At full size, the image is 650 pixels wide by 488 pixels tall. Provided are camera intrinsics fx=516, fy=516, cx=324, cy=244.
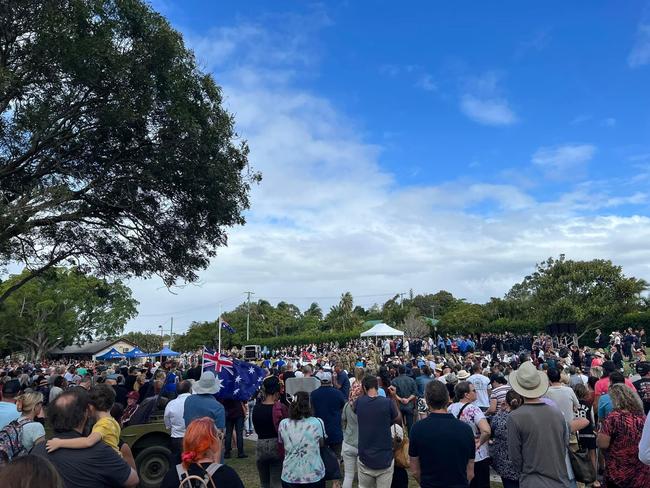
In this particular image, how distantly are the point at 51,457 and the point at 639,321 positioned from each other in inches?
1527

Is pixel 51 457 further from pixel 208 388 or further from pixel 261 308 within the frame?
pixel 261 308

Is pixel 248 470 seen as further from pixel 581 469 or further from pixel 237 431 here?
pixel 581 469

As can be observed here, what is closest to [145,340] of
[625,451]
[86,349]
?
[86,349]

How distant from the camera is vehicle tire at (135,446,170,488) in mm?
8273

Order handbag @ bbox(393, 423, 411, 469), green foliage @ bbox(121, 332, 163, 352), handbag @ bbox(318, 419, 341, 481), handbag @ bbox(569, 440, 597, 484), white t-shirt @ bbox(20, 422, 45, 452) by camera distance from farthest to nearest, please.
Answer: green foliage @ bbox(121, 332, 163, 352) < handbag @ bbox(393, 423, 411, 469) < handbag @ bbox(318, 419, 341, 481) < white t-shirt @ bbox(20, 422, 45, 452) < handbag @ bbox(569, 440, 597, 484)

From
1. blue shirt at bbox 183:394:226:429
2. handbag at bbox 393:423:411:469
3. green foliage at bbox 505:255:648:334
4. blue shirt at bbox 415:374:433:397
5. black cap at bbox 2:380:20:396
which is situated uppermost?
green foliage at bbox 505:255:648:334

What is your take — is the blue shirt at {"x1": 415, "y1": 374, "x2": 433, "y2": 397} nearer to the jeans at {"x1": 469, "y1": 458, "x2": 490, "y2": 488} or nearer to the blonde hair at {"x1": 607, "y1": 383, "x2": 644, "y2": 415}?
the jeans at {"x1": 469, "y1": 458, "x2": 490, "y2": 488}

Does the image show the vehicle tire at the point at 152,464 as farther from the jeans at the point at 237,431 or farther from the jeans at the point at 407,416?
the jeans at the point at 407,416

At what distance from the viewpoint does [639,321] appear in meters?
34.4

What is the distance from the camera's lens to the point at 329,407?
716 cm

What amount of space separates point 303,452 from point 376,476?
99cm

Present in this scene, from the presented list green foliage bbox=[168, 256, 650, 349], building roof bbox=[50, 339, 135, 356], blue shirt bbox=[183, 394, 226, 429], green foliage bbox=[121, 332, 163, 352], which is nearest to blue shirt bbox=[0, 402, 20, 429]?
blue shirt bbox=[183, 394, 226, 429]

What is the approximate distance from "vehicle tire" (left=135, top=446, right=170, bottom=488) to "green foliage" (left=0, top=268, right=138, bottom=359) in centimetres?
4979

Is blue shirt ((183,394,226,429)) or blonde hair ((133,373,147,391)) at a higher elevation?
blue shirt ((183,394,226,429))
